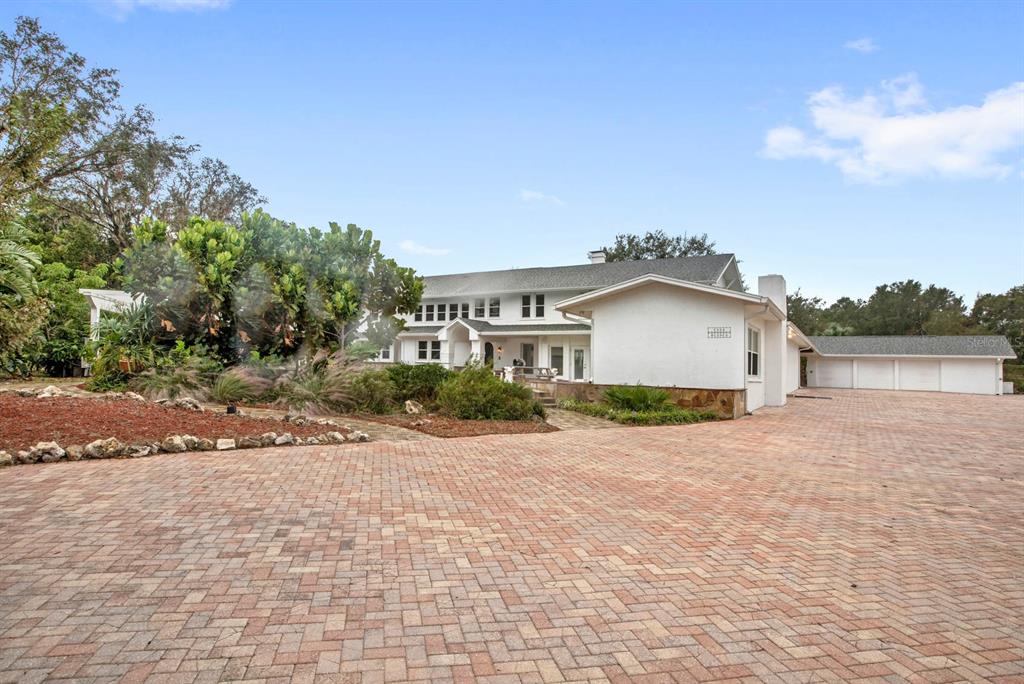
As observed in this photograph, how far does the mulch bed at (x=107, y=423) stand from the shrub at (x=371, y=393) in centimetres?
281

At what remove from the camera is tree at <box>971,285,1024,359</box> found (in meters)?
54.4

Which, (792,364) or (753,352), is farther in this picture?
(792,364)

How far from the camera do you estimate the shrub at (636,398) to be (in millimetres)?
14750

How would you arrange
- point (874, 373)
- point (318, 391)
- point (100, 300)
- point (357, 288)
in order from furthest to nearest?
point (874, 373) < point (100, 300) < point (357, 288) < point (318, 391)

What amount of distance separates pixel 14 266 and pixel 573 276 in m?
23.1

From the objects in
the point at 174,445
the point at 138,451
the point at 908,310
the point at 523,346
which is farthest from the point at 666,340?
the point at 908,310

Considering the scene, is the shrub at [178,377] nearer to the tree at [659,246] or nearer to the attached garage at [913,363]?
the attached garage at [913,363]

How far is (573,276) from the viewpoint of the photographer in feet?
A: 93.8

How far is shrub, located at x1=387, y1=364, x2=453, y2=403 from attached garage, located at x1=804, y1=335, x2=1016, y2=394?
29016 mm

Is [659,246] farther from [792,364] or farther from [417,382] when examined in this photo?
[417,382]

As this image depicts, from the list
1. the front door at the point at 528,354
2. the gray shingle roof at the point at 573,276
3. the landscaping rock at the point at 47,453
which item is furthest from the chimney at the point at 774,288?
the landscaping rock at the point at 47,453

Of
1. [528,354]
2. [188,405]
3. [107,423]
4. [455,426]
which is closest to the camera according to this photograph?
[107,423]

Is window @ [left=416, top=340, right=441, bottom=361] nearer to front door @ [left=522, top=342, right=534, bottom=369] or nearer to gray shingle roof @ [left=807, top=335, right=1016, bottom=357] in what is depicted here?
front door @ [left=522, top=342, right=534, bottom=369]

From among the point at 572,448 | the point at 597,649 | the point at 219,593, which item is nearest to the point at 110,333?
the point at 572,448
